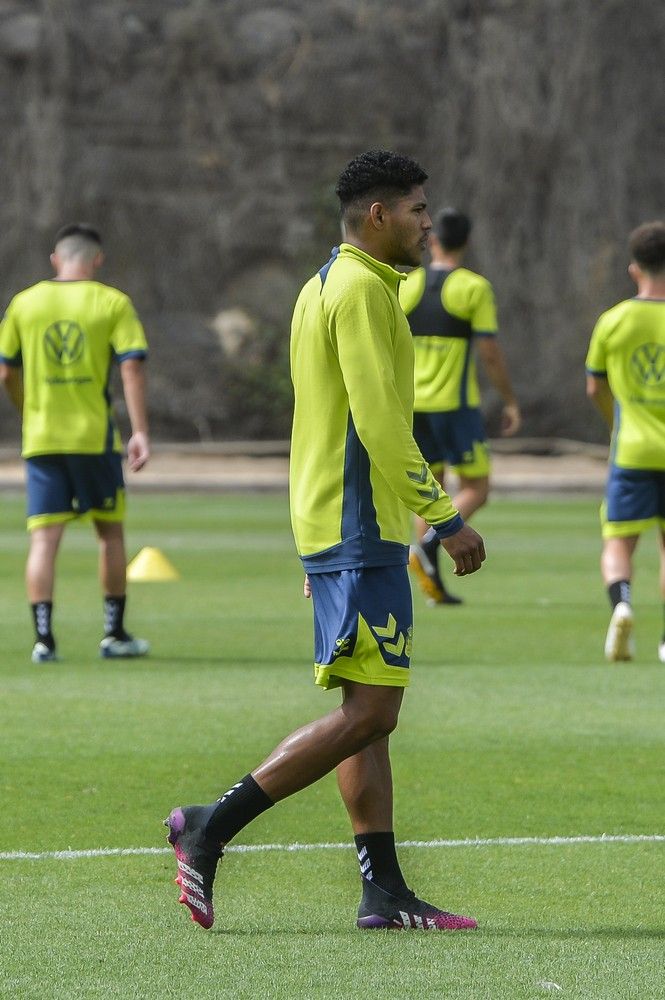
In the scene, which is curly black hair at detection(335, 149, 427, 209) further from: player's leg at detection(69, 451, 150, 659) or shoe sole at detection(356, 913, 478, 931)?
player's leg at detection(69, 451, 150, 659)

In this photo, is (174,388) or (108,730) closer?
(108,730)

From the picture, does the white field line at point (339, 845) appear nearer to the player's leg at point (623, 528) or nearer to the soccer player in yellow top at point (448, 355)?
the player's leg at point (623, 528)

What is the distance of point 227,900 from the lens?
5.20 metres

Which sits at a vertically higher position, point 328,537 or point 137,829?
point 328,537

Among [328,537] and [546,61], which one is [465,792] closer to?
[328,537]

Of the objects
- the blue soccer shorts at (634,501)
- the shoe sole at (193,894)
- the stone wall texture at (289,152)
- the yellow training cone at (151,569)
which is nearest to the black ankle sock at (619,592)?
the blue soccer shorts at (634,501)

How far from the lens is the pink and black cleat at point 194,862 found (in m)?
4.80

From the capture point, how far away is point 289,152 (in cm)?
3559

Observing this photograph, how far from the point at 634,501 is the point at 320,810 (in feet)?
12.8

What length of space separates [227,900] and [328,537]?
3.55 feet

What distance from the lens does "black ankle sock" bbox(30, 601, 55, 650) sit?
32.6ft

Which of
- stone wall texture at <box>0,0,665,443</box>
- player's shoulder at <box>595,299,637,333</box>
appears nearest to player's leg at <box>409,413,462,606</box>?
player's shoulder at <box>595,299,637,333</box>

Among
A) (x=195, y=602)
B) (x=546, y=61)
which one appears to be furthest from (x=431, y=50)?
(x=195, y=602)

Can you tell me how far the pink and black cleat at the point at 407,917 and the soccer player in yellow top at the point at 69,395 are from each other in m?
5.18
